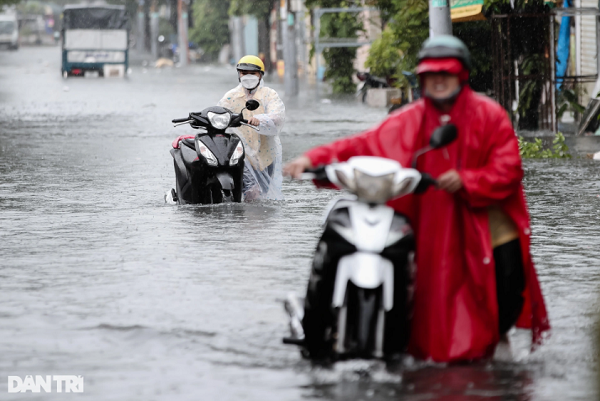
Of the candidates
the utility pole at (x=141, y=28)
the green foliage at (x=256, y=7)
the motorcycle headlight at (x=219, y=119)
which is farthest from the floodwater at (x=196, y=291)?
the utility pole at (x=141, y=28)

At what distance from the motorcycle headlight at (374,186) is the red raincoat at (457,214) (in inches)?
10.6

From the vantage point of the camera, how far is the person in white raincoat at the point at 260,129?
11188mm

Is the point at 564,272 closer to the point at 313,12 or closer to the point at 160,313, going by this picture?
the point at 160,313

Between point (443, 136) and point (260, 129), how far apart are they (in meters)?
6.17

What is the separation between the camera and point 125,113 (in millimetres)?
27172

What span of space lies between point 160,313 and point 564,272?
8.70 ft

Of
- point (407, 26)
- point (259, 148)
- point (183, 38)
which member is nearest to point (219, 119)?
point (259, 148)

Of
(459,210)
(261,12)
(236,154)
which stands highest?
(261,12)

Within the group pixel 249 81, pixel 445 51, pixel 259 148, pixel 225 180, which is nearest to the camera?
pixel 445 51

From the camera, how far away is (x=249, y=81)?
11242 millimetres

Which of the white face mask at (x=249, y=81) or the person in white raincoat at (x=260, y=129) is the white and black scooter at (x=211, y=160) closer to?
the person in white raincoat at (x=260, y=129)

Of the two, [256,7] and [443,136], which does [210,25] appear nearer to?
[256,7]

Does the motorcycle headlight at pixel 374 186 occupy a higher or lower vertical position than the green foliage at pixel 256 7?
lower

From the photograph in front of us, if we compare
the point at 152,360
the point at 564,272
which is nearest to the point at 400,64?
the point at 564,272
